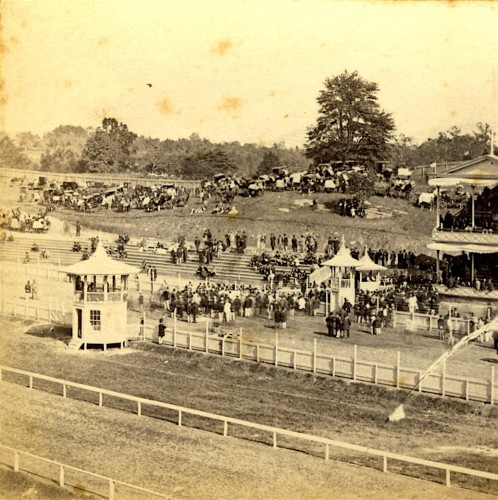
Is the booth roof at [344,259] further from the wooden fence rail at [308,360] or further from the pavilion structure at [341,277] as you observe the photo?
the wooden fence rail at [308,360]

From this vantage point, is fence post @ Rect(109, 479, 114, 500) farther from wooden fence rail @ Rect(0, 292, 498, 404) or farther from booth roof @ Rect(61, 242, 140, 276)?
booth roof @ Rect(61, 242, 140, 276)

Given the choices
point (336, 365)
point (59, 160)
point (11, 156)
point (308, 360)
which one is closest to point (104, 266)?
point (59, 160)

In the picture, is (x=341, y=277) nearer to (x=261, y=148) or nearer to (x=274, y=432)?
(x=261, y=148)

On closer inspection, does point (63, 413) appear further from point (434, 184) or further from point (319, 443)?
point (434, 184)

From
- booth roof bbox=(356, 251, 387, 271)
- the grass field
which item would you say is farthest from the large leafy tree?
booth roof bbox=(356, 251, 387, 271)

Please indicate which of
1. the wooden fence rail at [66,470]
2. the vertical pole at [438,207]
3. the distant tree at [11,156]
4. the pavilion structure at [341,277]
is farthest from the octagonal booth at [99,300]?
the vertical pole at [438,207]

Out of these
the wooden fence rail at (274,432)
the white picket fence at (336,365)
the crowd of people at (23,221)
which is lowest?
the wooden fence rail at (274,432)

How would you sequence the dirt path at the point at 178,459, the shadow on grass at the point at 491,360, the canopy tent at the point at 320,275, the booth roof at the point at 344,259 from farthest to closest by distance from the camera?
the canopy tent at the point at 320,275 < the booth roof at the point at 344,259 < the shadow on grass at the point at 491,360 < the dirt path at the point at 178,459
